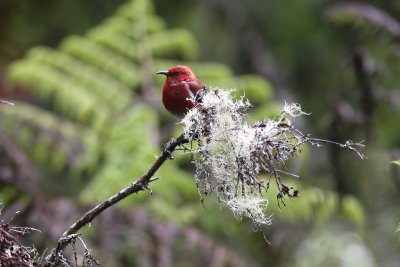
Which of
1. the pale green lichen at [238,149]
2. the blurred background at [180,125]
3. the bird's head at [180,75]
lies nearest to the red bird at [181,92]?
the bird's head at [180,75]

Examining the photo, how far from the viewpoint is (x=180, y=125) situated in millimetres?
5727

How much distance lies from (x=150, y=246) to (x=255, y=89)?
1.92 m

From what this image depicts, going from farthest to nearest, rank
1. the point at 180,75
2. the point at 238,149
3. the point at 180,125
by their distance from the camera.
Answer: the point at 180,125
the point at 180,75
the point at 238,149

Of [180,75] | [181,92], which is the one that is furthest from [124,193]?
[180,75]

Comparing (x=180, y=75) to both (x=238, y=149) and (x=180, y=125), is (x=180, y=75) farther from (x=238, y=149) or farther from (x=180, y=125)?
(x=180, y=125)

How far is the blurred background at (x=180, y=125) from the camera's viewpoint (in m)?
4.77

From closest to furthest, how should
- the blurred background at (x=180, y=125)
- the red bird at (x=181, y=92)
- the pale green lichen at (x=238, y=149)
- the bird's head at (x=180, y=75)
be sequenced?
the pale green lichen at (x=238, y=149), the red bird at (x=181, y=92), the bird's head at (x=180, y=75), the blurred background at (x=180, y=125)

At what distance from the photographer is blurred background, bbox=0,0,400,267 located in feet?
15.6

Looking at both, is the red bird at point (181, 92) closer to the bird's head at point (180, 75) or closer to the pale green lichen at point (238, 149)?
the bird's head at point (180, 75)

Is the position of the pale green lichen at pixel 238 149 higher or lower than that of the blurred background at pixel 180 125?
lower

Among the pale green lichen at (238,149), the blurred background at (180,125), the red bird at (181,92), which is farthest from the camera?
the blurred background at (180,125)

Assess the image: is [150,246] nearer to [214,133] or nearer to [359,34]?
[214,133]

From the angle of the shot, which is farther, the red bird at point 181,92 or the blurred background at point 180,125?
the blurred background at point 180,125

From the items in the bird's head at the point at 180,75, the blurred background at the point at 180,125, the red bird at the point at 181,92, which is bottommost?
the red bird at the point at 181,92
